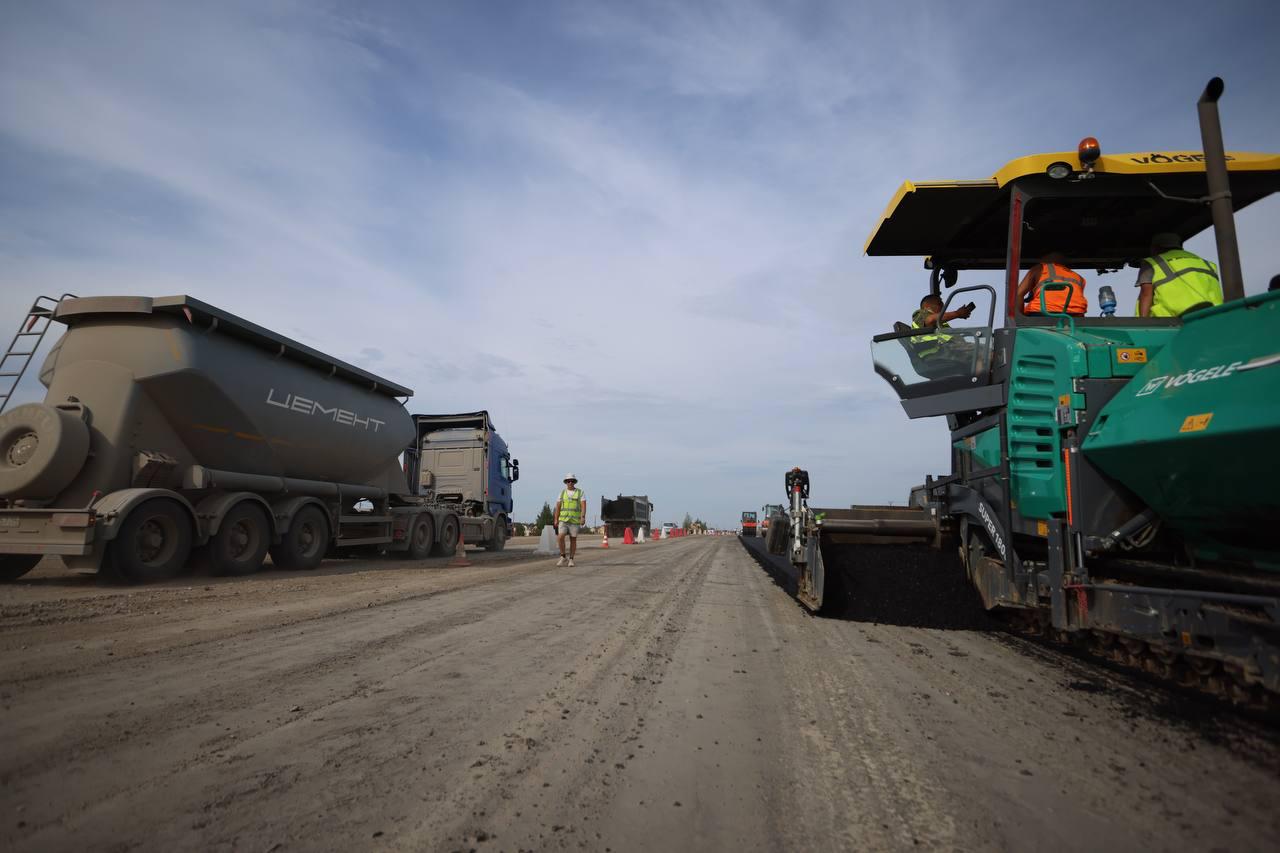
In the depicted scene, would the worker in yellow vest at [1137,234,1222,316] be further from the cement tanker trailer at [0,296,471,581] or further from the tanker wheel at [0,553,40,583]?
the tanker wheel at [0,553,40,583]

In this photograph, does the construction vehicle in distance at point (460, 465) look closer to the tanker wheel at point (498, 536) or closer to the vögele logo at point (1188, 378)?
the tanker wheel at point (498, 536)

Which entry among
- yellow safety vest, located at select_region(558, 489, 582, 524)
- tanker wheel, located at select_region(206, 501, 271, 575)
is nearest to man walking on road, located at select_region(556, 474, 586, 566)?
yellow safety vest, located at select_region(558, 489, 582, 524)

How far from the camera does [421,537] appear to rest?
14234mm

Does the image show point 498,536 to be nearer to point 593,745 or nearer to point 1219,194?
point 593,745

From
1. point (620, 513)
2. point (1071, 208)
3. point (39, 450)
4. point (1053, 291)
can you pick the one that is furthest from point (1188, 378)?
point (620, 513)

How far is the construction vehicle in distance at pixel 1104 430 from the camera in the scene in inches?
109

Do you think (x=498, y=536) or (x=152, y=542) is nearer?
(x=152, y=542)

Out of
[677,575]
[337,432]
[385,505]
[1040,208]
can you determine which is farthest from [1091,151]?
[385,505]

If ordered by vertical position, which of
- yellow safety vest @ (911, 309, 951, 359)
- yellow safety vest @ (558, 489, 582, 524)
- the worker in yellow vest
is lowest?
yellow safety vest @ (558, 489, 582, 524)

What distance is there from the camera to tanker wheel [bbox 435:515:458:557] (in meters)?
15.1

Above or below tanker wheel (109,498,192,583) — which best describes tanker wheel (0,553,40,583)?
below

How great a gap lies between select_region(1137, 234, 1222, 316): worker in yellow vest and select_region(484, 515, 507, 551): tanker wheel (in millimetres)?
16067

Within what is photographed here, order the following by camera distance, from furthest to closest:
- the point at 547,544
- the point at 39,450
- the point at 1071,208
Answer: the point at 547,544, the point at 39,450, the point at 1071,208

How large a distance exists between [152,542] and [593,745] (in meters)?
8.11
